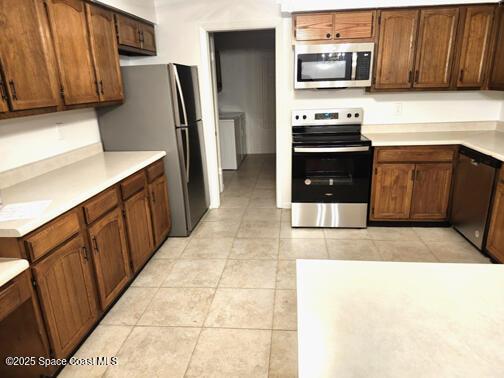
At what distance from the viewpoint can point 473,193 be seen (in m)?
2.95

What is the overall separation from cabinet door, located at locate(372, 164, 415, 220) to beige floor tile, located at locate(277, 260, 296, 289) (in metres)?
1.16

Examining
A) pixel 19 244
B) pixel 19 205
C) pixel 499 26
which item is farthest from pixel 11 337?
pixel 499 26

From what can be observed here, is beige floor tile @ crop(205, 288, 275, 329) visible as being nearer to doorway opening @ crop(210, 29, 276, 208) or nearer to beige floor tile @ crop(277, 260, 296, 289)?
beige floor tile @ crop(277, 260, 296, 289)

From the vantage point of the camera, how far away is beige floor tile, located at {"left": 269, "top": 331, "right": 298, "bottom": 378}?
5.91ft

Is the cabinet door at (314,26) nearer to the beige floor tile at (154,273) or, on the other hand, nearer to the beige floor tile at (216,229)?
the beige floor tile at (216,229)

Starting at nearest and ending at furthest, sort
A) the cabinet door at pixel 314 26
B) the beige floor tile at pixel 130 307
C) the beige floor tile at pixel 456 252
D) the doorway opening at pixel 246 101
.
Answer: the beige floor tile at pixel 130 307 → the beige floor tile at pixel 456 252 → the cabinet door at pixel 314 26 → the doorway opening at pixel 246 101

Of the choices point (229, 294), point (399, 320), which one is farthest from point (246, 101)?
point (399, 320)

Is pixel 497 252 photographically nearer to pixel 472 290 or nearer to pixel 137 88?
pixel 472 290

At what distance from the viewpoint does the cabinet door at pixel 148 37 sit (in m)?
3.40

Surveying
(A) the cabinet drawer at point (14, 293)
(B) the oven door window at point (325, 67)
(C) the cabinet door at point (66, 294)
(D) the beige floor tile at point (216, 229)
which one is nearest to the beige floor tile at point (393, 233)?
(D) the beige floor tile at point (216, 229)

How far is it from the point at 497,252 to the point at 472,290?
2152 millimetres

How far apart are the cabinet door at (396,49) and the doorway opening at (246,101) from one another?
2.59 metres

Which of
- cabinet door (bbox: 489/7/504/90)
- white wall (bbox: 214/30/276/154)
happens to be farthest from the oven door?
white wall (bbox: 214/30/276/154)

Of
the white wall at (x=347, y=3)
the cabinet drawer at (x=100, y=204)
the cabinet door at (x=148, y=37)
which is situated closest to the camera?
the cabinet drawer at (x=100, y=204)
